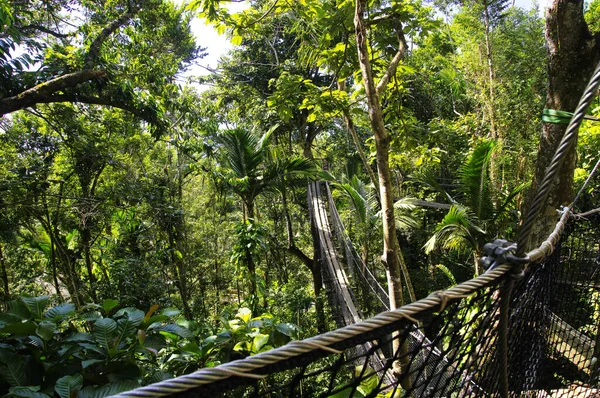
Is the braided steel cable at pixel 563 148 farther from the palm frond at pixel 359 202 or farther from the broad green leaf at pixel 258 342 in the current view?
the palm frond at pixel 359 202

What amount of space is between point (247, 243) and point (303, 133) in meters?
2.77

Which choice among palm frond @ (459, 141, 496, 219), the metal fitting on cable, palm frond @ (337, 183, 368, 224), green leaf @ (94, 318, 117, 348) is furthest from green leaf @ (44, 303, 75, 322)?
palm frond @ (337, 183, 368, 224)

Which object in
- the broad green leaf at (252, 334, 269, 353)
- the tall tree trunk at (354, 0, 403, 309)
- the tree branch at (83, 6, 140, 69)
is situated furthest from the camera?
the tree branch at (83, 6, 140, 69)

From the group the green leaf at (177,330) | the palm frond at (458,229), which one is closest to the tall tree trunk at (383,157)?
the green leaf at (177,330)

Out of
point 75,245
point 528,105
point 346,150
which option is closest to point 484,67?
point 528,105

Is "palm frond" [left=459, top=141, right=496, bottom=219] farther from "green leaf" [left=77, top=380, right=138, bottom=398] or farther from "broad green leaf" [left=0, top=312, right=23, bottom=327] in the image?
"broad green leaf" [left=0, top=312, right=23, bottom=327]

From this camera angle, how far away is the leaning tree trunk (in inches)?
69.7

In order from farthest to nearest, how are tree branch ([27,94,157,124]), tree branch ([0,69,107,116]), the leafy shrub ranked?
tree branch ([27,94,157,124]) < tree branch ([0,69,107,116]) < the leafy shrub

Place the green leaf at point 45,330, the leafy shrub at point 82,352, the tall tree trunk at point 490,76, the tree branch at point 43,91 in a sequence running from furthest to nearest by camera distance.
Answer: the tall tree trunk at point 490,76, the tree branch at point 43,91, the green leaf at point 45,330, the leafy shrub at point 82,352

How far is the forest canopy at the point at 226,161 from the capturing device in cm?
124

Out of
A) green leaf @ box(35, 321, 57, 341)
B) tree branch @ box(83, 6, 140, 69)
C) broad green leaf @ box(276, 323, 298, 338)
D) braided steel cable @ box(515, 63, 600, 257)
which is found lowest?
broad green leaf @ box(276, 323, 298, 338)

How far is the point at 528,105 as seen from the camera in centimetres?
505

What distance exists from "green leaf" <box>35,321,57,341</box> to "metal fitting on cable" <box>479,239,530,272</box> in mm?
1068

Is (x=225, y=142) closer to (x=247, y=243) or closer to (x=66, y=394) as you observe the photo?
(x=247, y=243)
